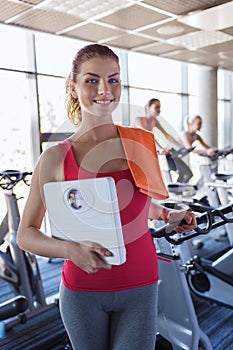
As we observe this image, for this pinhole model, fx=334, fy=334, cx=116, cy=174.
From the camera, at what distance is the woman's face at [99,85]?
93cm

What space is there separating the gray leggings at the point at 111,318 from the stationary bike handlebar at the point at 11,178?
66.3 inches

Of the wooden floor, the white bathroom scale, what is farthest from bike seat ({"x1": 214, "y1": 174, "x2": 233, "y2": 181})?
the white bathroom scale

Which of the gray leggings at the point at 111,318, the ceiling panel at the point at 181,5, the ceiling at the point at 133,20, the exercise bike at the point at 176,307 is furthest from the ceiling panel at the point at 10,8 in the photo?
the gray leggings at the point at 111,318

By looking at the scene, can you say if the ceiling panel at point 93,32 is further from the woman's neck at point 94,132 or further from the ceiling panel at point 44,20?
the woman's neck at point 94,132

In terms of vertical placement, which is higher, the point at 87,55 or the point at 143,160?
the point at 87,55

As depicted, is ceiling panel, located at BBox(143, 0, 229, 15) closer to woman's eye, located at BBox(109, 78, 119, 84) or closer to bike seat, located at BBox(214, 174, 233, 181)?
bike seat, located at BBox(214, 174, 233, 181)

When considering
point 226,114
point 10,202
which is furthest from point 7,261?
point 226,114

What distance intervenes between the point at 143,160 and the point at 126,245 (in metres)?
0.25

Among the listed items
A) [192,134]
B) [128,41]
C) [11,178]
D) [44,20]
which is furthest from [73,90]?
[192,134]

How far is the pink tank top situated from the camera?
37.7 inches

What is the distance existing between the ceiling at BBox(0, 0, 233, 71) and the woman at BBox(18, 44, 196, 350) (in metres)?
2.63

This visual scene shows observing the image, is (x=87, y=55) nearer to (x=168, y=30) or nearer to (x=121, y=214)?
(x=121, y=214)

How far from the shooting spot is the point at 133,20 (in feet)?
12.5

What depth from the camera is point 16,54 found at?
403 centimetres
